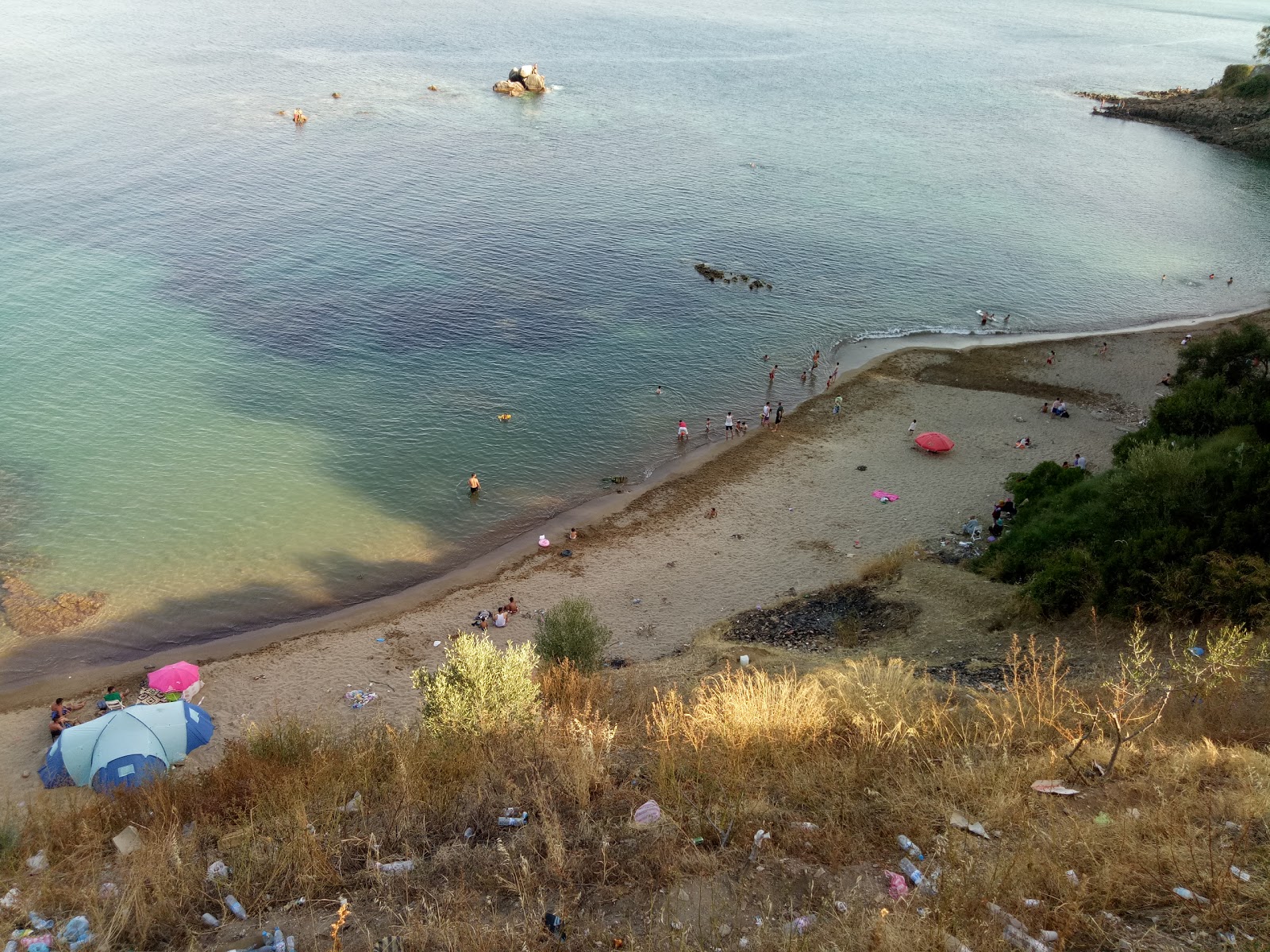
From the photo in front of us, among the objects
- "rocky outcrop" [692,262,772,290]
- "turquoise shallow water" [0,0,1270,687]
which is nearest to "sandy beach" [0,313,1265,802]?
"turquoise shallow water" [0,0,1270,687]

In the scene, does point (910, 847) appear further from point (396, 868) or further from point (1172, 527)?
point (1172, 527)

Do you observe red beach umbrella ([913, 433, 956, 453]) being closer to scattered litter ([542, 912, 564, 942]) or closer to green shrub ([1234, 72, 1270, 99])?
scattered litter ([542, 912, 564, 942])

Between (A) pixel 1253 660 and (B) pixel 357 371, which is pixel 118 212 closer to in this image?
(B) pixel 357 371

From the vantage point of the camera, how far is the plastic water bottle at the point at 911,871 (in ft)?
26.2

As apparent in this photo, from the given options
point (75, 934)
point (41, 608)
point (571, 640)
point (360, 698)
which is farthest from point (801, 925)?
point (41, 608)

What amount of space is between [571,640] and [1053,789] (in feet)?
33.5

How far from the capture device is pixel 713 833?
8914 millimetres

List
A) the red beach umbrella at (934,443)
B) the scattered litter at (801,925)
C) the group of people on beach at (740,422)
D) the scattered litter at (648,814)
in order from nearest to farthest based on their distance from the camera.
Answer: the scattered litter at (801,925), the scattered litter at (648,814), the red beach umbrella at (934,443), the group of people on beach at (740,422)

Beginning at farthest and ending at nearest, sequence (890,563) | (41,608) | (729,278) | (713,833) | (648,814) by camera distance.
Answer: (729,278) < (890,563) < (41,608) < (648,814) < (713,833)

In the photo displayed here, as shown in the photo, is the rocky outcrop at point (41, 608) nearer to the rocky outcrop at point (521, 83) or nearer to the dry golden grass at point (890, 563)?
the dry golden grass at point (890, 563)

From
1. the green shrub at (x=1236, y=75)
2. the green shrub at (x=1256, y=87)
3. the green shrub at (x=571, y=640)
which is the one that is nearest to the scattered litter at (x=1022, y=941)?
the green shrub at (x=571, y=640)

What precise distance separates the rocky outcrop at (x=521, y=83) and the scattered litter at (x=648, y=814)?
87.9 meters

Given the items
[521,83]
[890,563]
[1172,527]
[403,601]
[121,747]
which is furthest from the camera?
[521,83]

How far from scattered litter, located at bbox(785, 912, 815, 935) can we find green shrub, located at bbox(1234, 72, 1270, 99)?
4026 inches
